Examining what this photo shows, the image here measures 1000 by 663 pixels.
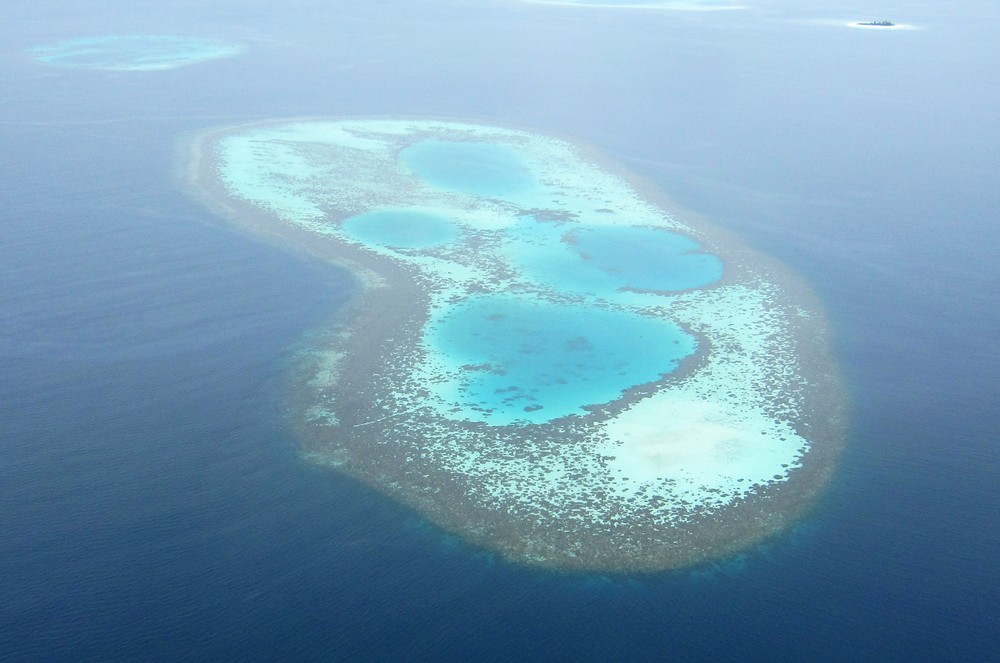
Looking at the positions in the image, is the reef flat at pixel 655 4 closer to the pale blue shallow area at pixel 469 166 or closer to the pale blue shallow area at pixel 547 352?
the pale blue shallow area at pixel 469 166

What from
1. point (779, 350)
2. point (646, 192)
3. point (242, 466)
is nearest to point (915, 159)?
point (646, 192)

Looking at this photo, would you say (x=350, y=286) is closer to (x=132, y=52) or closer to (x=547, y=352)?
(x=547, y=352)

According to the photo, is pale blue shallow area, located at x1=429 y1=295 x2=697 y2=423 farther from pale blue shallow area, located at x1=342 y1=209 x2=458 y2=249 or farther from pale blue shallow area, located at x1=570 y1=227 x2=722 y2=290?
pale blue shallow area, located at x1=342 y1=209 x2=458 y2=249

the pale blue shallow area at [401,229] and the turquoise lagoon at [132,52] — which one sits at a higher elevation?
the turquoise lagoon at [132,52]

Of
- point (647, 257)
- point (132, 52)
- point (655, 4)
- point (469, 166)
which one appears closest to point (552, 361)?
point (647, 257)

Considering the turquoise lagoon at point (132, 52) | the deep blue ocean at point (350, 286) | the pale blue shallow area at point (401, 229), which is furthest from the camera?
the turquoise lagoon at point (132, 52)

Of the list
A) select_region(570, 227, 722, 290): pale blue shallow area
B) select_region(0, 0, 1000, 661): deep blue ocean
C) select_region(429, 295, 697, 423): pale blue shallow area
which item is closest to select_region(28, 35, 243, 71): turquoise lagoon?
select_region(0, 0, 1000, 661): deep blue ocean

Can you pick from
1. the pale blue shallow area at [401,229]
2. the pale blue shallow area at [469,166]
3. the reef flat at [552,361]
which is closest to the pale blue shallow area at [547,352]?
the reef flat at [552,361]
